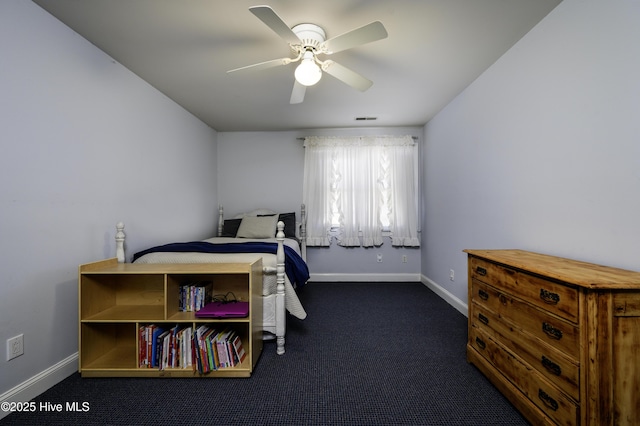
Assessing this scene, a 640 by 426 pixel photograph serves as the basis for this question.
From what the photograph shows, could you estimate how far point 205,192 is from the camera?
3.72 metres

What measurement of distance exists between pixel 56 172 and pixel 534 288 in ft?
9.39

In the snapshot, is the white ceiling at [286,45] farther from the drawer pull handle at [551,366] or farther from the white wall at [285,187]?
the drawer pull handle at [551,366]

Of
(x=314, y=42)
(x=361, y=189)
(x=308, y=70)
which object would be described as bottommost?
(x=361, y=189)

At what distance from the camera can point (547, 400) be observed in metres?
1.20

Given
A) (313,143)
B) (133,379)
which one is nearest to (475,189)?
(313,143)

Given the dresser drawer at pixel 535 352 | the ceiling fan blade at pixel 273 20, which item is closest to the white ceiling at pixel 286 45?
the ceiling fan blade at pixel 273 20

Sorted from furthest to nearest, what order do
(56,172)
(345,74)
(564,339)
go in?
(345,74), (56,172), (564,339)

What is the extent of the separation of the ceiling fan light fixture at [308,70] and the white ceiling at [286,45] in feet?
0.71

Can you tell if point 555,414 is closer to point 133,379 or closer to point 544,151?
point 544,151

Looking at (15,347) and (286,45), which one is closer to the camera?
(15,347)

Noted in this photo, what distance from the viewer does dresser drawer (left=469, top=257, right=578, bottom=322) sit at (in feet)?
3.59

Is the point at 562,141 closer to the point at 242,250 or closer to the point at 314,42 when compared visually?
the point at 314,42

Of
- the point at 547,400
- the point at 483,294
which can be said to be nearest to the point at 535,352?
the point at 547,400

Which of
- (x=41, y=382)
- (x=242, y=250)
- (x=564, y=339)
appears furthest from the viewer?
(x=242, y=250)
